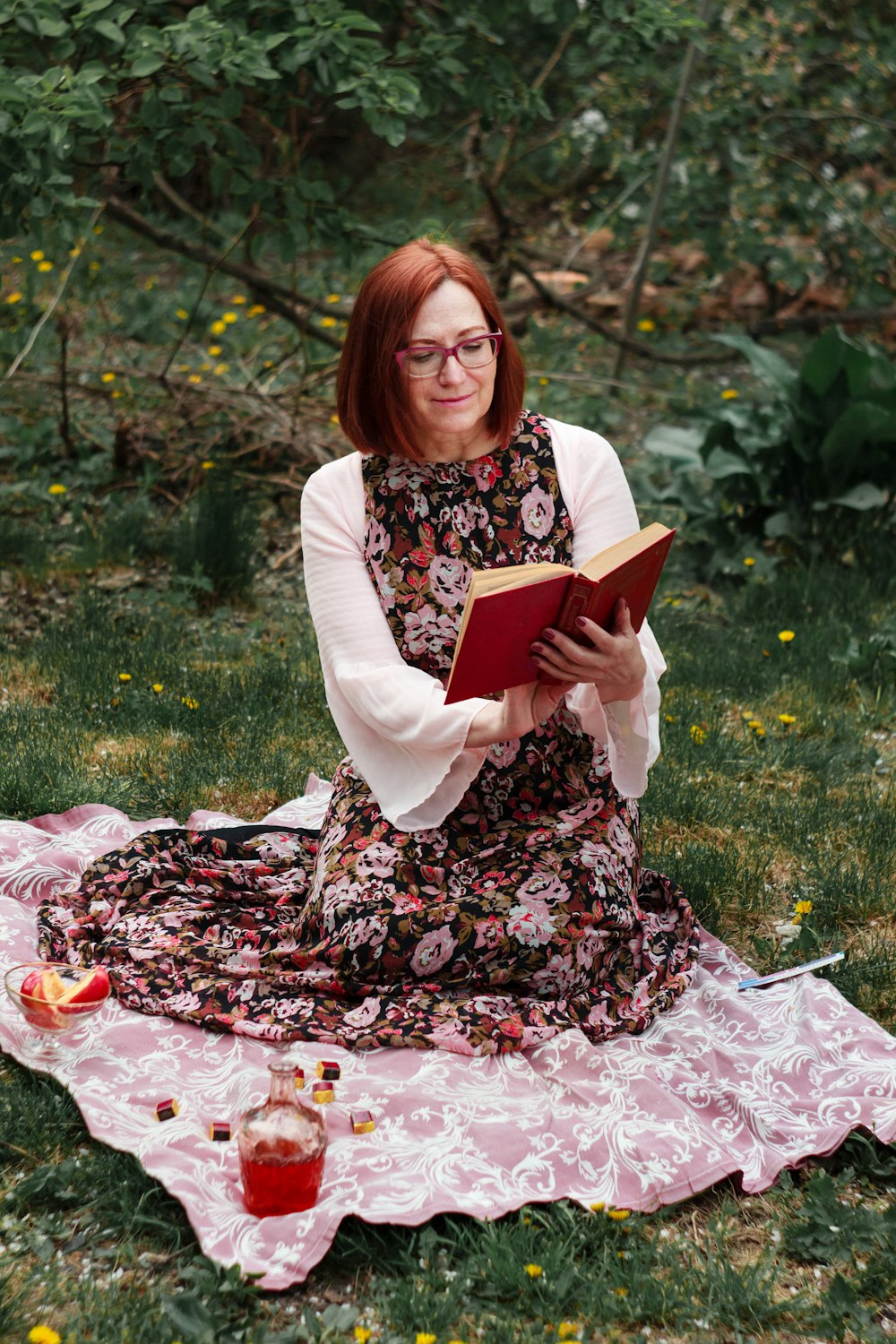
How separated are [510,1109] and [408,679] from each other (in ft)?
2.74

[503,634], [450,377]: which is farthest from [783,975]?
[450,377]

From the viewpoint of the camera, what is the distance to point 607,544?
3023 mm

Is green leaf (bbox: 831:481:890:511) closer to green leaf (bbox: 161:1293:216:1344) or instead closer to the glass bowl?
the glass bowl

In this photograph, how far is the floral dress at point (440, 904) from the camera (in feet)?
9.31

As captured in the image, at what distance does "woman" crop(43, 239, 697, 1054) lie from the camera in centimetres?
283

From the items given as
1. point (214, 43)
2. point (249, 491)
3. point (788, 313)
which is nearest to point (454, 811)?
point (214, 43)

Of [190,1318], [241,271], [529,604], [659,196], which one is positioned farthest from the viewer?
[659,196]

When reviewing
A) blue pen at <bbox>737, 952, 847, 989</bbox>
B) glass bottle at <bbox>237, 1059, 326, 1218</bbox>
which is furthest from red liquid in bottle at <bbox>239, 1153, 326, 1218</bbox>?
blue pen at <bbox>737, 952, 847, 989</bbox>

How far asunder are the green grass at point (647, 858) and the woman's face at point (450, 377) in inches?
49.9

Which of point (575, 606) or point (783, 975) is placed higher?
point (575, 606)

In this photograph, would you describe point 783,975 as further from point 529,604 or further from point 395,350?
point 395,350

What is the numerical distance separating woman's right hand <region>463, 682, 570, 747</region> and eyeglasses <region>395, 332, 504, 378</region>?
0.67m

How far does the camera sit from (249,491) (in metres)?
5.96

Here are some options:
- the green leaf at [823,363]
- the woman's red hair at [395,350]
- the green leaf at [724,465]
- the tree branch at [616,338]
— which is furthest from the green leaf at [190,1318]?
the tree branch at [616,338]
